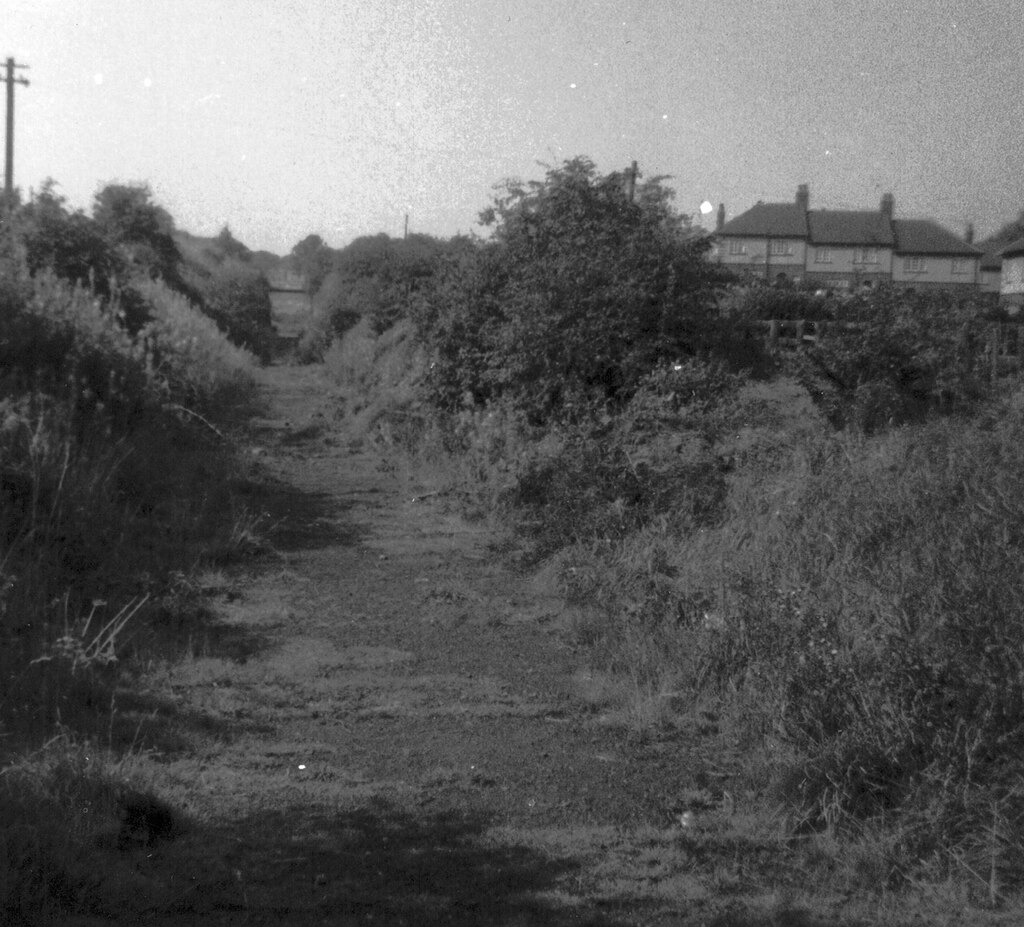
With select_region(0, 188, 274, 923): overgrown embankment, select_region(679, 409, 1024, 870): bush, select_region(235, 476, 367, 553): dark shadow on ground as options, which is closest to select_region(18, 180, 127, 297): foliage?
select_region(0, 188, 274, 923): overgrown embankment

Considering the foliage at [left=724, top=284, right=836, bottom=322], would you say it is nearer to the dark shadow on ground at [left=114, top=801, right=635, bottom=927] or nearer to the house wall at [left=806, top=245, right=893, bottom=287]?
the house wall at [left=806, top=245, right=893, bottom=287]

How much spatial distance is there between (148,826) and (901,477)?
19.1 ft

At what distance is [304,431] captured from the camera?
21.1m

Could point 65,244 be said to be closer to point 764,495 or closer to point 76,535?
point 76,535

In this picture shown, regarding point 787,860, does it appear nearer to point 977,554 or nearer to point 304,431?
point 977,554

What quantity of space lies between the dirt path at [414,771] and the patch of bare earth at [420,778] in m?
0.01

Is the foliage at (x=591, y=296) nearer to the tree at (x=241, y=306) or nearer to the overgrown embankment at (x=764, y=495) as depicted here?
the overgrown embankment at (x=764, y=495)

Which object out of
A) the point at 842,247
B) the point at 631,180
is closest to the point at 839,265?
the point at 842,247

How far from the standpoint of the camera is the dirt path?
4.21 metres

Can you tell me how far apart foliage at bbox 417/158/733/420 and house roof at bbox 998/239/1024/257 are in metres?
8.45

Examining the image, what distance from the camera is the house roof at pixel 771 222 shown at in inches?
853

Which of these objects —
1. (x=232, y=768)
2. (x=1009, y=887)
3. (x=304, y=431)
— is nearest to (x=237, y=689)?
(x=232, y=768)

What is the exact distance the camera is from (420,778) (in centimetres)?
549

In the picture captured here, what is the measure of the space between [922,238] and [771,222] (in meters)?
5.49
